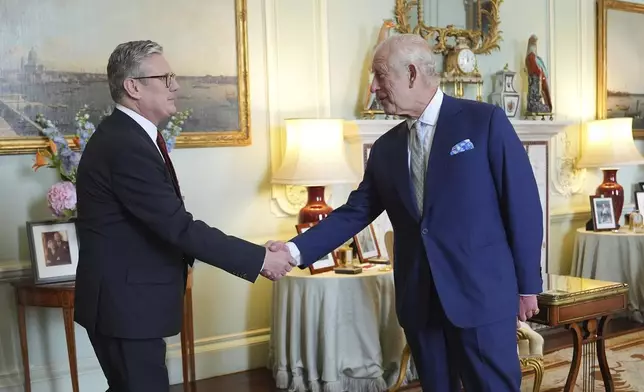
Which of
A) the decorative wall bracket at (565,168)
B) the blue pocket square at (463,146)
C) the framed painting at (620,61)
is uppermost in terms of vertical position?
the framed painting at (620,61)

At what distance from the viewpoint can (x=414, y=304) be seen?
2295 mm

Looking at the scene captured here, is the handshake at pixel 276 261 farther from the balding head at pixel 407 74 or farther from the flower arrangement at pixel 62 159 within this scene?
the flower arrangement at pixel 62 159

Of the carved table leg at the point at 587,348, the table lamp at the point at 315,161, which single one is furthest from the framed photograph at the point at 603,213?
the table lamp at the point at 315,161

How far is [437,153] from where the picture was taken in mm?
2207

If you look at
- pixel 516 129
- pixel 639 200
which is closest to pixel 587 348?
pixel 516 129

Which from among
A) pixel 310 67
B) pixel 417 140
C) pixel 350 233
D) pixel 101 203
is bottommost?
pixel 350 233

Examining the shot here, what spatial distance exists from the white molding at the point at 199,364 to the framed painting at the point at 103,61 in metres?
1.20

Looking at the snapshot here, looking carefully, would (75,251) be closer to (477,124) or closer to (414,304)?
(414,304)

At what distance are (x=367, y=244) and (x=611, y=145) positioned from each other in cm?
235

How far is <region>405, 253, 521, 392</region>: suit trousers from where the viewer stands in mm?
2193

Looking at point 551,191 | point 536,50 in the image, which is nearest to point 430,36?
point 536,50

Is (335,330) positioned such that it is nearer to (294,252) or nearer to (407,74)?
(294,252)

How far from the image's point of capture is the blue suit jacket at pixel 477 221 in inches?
85.7

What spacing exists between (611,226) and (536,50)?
1472 mm
